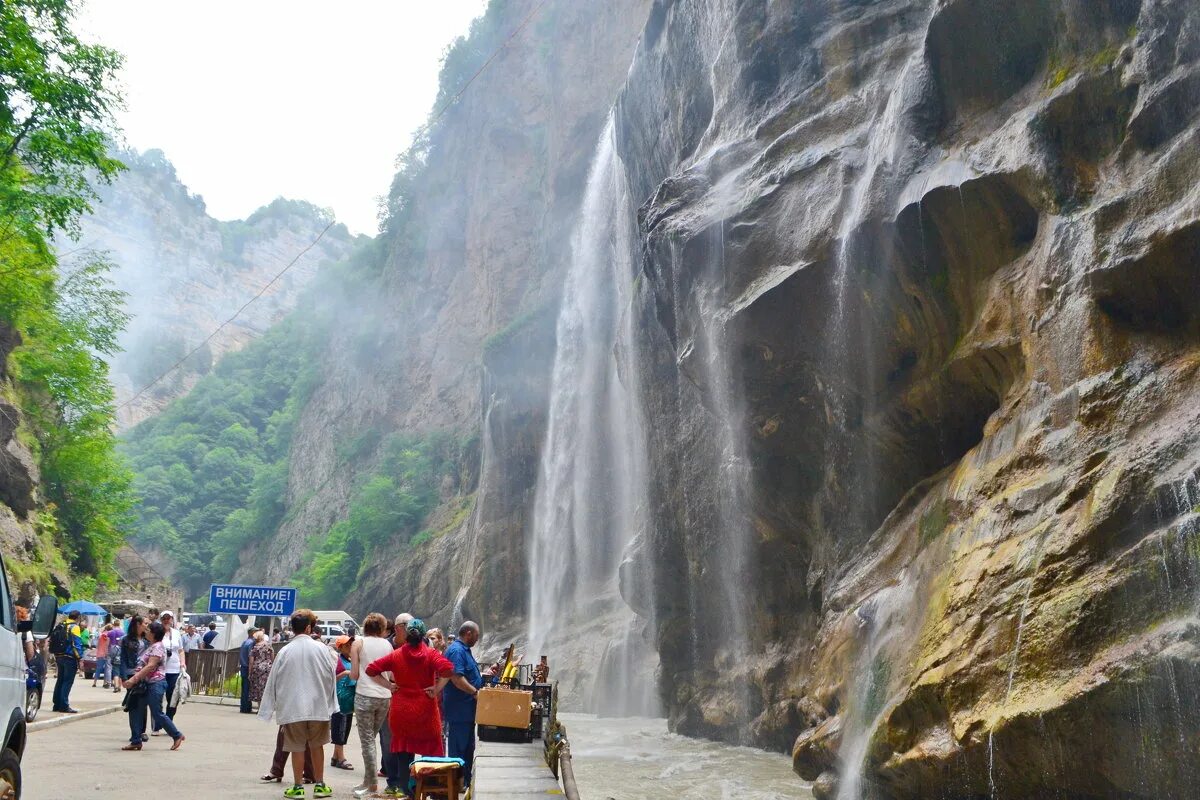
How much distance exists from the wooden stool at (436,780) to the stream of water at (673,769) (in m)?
6.12

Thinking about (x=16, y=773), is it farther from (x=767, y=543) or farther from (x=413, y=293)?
(x=413, y=293)

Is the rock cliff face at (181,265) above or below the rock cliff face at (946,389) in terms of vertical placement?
above

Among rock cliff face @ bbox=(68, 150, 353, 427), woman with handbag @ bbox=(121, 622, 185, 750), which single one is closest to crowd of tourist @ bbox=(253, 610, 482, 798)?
woman with handbag @ bbox=(121, 622, 185, 750)

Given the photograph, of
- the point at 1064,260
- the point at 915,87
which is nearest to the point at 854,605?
the point at 1064,260

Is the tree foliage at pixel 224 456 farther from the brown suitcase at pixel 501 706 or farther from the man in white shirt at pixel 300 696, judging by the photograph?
the man in white shirt at pixel 300 696

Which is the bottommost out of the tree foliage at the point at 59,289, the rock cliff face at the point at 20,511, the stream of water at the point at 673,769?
the stream of water at the point at 673,769

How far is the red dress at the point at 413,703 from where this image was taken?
27.0 feet

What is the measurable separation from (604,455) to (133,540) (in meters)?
69.6

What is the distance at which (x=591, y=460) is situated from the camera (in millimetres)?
35250

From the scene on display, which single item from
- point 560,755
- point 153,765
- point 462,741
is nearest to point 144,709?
point 153,765

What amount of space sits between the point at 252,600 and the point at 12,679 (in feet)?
45.8

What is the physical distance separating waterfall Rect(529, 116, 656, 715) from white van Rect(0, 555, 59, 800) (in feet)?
76.9

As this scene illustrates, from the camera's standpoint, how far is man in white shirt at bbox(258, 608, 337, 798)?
8.91 meters

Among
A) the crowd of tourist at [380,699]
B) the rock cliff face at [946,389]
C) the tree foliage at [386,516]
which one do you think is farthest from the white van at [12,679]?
the tree foliage at [386,516]
